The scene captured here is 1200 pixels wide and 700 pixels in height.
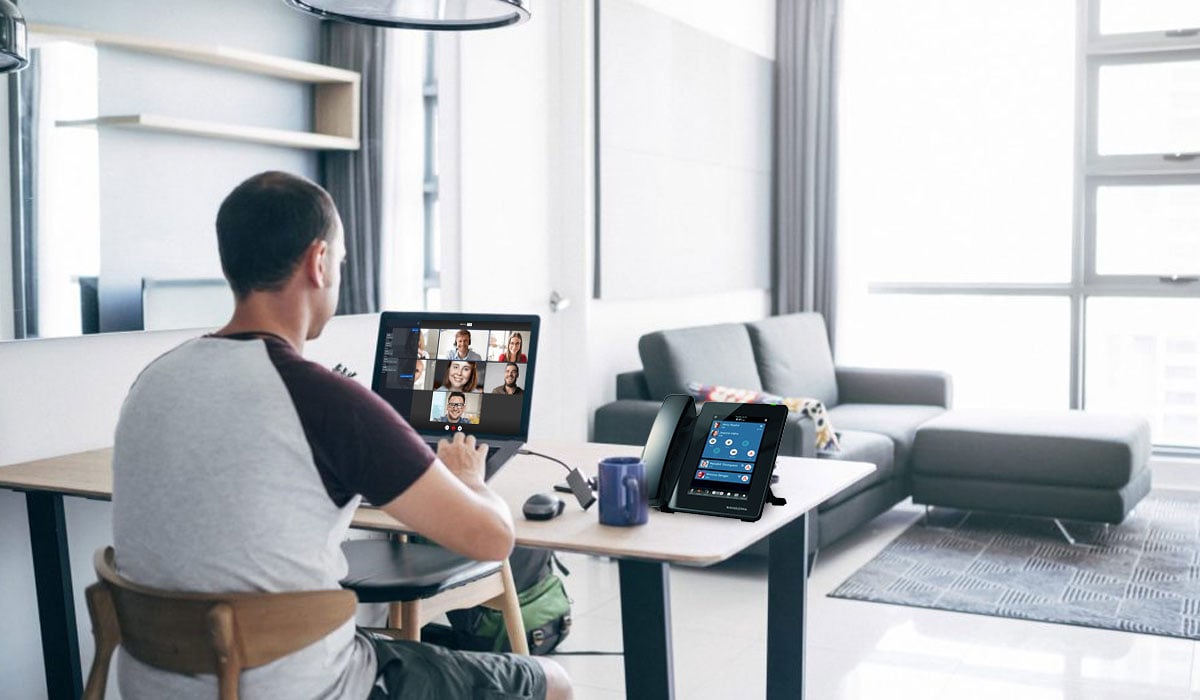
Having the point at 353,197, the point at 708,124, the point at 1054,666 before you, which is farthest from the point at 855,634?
the point at 708,124

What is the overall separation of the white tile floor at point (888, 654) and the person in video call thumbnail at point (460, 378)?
3.26 ft

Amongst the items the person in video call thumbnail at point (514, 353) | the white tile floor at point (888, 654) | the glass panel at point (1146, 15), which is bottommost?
the white tile floor at point (888, 654)

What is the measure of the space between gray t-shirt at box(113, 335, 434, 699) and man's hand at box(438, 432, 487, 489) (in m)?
0.27

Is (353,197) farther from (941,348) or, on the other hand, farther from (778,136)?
(941,348)

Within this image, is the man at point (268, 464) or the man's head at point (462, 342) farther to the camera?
the man's head at point (462, 342)

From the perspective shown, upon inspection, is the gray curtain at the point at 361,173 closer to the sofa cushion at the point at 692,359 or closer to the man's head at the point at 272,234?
the sofa cushion at the point at 692,359

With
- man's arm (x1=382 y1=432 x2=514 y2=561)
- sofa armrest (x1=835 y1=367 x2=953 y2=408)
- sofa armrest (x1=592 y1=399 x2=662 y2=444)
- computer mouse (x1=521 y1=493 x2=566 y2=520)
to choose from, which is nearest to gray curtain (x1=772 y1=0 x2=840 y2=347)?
sofa armrest (x1=835 y1=367 x2=953 y2=408)

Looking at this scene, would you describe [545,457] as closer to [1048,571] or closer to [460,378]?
[460,378]

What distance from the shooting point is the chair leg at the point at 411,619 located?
8.93 feet

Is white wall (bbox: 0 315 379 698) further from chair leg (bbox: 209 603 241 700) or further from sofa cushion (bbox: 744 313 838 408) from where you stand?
sofa cushion (bbox: 744 313 838 408)

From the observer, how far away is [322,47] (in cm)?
336

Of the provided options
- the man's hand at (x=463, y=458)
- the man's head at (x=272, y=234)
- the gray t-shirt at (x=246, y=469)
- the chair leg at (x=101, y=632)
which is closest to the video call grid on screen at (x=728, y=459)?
the man's hand at (x=463, y=458)

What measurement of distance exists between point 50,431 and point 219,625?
4.36ft

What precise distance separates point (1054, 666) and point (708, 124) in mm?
3029
